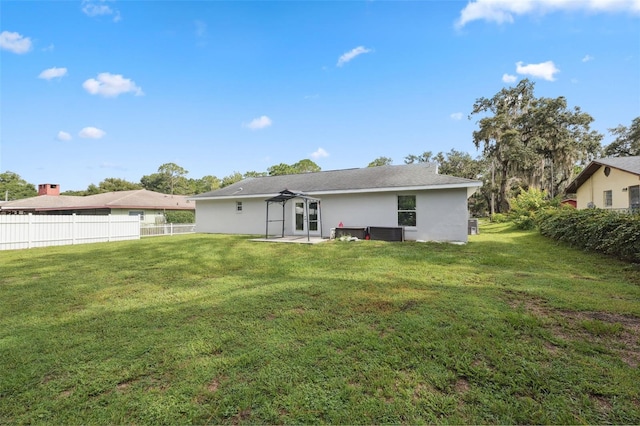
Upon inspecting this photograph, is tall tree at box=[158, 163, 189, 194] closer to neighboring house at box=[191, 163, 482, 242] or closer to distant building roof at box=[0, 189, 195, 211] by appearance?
distant building roof at box=[0, 189, 195, 211]

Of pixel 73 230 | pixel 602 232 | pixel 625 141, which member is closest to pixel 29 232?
pixel 73 230

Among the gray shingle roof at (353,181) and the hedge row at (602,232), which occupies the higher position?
the gray shingle roof at (353,181)

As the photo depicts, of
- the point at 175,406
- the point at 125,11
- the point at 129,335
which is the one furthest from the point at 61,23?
the point at 175,406

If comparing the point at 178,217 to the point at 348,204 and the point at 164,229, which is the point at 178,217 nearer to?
the point at 164,229

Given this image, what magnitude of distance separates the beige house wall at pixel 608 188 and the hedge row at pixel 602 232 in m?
6.28

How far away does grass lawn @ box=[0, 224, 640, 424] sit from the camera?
2100 millimetres

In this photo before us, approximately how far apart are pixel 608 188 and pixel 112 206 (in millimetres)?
30874

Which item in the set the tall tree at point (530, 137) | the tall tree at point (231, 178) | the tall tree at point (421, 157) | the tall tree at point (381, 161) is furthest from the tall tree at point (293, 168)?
the tall tree at point (530, 137)

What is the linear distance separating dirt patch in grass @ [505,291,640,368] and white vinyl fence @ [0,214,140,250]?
16701 mm

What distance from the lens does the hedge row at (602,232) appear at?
23.3 ft

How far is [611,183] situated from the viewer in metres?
15.8

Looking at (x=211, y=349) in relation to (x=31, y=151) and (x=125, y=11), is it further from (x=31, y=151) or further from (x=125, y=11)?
(x=31, y=151)

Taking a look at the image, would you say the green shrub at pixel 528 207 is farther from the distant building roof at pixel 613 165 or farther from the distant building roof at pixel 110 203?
the distant building roof at pixel 110 203

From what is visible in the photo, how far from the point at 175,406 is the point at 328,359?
4.30 ft
